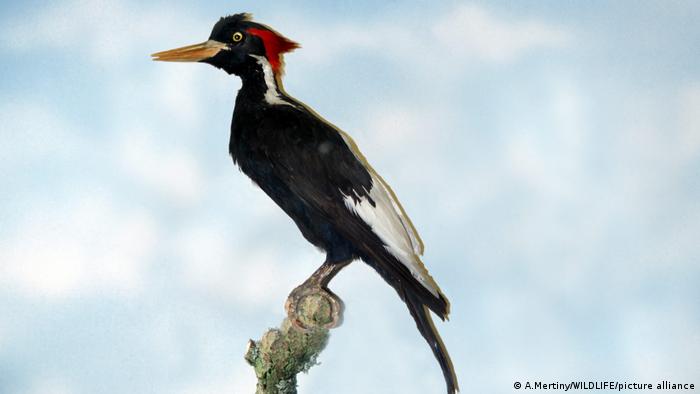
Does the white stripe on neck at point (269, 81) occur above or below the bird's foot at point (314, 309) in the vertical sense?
above

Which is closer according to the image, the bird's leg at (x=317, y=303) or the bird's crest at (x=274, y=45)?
the bird's leg at (x=317, y=303)

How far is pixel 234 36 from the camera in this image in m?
1.84

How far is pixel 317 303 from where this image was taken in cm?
172

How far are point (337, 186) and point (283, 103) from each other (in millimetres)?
281

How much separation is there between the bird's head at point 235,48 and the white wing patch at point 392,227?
0.45 meters

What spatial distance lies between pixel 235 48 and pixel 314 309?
73 centimetres

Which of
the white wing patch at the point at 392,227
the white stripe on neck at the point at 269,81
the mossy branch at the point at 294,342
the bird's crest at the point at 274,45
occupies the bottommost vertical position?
the mossy branch at the point at 294,342

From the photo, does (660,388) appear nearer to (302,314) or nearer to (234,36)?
(302,314)

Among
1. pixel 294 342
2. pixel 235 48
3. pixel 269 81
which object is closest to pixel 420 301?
pixel 294 342

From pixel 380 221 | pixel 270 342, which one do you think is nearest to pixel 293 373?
pixel 270 342

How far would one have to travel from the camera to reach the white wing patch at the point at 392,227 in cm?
168

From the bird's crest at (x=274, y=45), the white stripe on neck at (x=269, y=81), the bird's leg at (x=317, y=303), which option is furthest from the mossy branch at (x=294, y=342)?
the bird's crest at (x=274, y=45)

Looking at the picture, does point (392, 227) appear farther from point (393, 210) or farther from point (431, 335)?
point (431, 335)

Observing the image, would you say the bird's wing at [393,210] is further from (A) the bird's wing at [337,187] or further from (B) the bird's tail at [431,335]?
(B) the bird's tail at [431,335]
